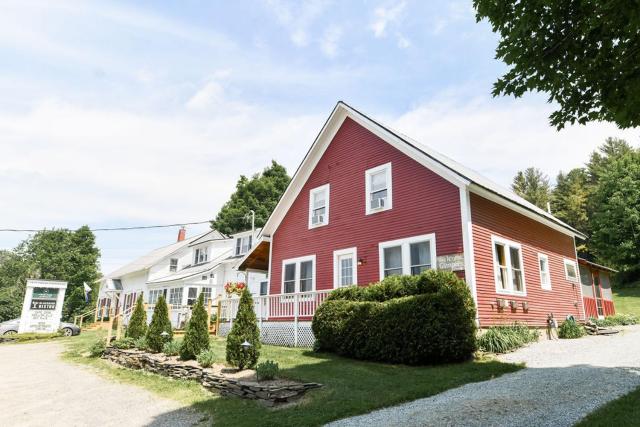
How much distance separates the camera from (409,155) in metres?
14.7

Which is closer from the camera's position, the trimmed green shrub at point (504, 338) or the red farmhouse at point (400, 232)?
the trimmed green shrub at point (504, 338)

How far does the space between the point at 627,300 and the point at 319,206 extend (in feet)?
84.5

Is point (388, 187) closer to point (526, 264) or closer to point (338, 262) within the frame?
point (338, 262)

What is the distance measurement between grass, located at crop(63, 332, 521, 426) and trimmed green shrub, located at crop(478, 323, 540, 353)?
107cm

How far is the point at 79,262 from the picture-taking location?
167 ft

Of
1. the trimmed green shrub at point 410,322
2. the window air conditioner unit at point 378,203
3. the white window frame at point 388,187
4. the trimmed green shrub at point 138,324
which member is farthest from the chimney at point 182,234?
the trimmed green shrub at point 410,322

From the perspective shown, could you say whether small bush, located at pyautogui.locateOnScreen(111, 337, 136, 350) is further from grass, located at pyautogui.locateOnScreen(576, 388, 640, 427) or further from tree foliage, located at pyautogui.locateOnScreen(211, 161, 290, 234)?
tree foliage, located at pyautogui.locateOnScreen(211, 161, 290, 234)

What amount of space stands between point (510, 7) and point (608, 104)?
2169mm

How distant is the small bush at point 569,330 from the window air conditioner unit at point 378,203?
26.6ft

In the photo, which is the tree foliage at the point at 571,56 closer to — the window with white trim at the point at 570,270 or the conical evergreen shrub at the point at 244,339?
the conical evergreen shrub at the point at 244,339

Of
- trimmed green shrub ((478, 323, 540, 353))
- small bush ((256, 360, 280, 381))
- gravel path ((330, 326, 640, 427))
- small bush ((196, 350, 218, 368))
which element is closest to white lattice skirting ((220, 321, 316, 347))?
small bush ((196, 350, 218, 368))

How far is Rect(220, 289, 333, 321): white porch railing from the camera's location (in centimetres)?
1501

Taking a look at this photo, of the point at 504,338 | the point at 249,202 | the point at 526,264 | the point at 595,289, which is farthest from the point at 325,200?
the point at 249,202

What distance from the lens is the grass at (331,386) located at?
273 inches
